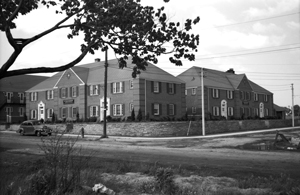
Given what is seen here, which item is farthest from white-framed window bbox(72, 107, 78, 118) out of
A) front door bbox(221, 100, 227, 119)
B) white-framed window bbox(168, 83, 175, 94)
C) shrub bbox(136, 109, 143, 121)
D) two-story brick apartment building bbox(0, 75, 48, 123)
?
front door bbox(221, 100, 227, 119)

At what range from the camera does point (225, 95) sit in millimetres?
59125

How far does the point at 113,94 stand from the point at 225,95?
75.9 feet

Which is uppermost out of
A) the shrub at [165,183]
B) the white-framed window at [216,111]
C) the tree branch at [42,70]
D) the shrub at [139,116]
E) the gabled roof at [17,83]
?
the gabled roof at [17,83]

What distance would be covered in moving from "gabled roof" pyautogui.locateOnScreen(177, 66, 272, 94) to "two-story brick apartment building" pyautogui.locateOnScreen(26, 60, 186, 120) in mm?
8074

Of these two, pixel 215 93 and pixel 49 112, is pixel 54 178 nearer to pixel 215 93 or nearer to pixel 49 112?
pixel 49 112

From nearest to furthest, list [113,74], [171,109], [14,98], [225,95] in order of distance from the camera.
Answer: [171,109] < [113,74] < [225,95] < [14,98]

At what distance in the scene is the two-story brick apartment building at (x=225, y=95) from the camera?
5516 centimetres

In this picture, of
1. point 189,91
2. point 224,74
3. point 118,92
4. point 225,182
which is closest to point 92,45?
point 225,182

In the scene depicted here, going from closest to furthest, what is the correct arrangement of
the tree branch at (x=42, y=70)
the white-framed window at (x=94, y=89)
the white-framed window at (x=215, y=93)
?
the tree branch at (x=42, y=70) → the white-framed window at (x=94, y=89) → the white-framed window at (x=215, y=93)

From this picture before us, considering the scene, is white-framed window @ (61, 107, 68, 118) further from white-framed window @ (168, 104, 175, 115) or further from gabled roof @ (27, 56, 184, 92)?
white-framed window @ (168, 104, 175, 115)

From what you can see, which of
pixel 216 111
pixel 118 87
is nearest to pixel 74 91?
pixel 118 87

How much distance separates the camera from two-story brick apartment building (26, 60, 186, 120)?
4359cm

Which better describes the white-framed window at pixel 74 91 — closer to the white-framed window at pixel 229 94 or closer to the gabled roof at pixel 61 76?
the gabled roof at pixel 61 76

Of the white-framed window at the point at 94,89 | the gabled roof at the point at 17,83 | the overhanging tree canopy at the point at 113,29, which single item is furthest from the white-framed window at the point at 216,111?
the overhanging tree canopy at the point at 113,29
